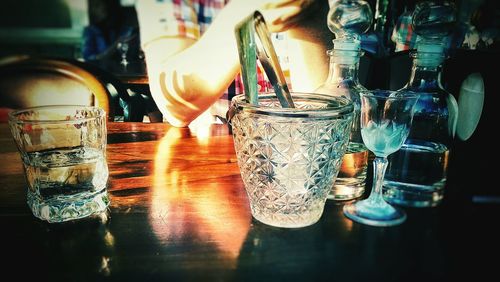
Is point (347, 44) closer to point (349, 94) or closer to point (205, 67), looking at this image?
point (349, 94)

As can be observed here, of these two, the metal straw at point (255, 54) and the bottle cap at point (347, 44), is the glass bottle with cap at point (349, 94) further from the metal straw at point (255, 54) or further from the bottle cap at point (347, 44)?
the metal straw at point (255, 54)

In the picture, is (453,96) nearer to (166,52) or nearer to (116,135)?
(116,135)

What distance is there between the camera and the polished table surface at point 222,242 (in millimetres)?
290

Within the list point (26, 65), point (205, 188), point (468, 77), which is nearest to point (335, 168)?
point (205, 188)

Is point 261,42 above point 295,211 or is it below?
above

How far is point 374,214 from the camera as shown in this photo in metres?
0.39

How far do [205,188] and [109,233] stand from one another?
5.9 inches

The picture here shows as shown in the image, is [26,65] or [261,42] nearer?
[261,42]

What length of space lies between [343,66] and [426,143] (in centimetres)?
16

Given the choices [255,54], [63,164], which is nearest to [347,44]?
[255,54]

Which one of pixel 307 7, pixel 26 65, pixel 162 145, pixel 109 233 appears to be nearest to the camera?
pixel 109 233

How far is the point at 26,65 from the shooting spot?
113cm

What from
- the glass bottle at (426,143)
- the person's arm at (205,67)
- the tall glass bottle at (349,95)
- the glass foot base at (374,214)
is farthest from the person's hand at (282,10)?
the glass foot base at (374,214)

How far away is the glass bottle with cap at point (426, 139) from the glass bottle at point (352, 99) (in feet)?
0.13
